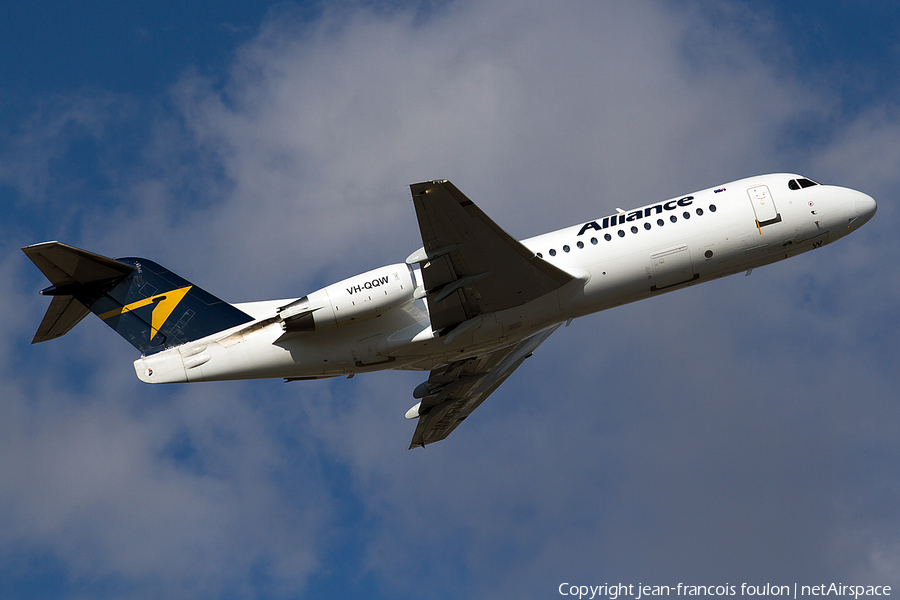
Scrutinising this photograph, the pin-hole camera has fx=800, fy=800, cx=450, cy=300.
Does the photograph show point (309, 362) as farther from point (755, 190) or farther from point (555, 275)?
point (755, 190)

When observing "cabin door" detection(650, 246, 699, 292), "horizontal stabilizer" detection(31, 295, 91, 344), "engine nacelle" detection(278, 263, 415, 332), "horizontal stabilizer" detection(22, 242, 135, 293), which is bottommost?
"cabin door" detection(650, 246, 699, 292)

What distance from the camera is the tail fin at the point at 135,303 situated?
25656 mm

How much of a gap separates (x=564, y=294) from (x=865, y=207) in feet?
37.4

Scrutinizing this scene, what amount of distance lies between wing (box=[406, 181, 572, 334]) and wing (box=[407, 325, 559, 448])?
4.64m

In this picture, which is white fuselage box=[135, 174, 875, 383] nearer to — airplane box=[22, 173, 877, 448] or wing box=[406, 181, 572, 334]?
airplane box=[22, 173, 877, 448]

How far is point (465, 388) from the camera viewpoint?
104 ft

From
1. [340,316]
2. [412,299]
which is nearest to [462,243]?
[412,299]

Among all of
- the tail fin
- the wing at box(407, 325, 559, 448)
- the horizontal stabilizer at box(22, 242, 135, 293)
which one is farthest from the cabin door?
the horizontal stabilizer at box(22, 242, 135, 293)

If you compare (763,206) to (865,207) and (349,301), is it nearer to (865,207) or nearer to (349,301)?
(865,207)

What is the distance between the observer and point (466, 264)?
23.9 meters

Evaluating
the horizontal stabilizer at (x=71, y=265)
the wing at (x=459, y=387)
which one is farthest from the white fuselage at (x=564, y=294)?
the wing at (x=459, y=387)

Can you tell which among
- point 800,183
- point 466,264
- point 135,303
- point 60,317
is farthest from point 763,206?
point 60,317

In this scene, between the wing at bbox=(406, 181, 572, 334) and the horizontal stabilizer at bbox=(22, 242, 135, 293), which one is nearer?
the wing at bbox=(406, 181, 572, 334)

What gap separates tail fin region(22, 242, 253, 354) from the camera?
25.7 meters
